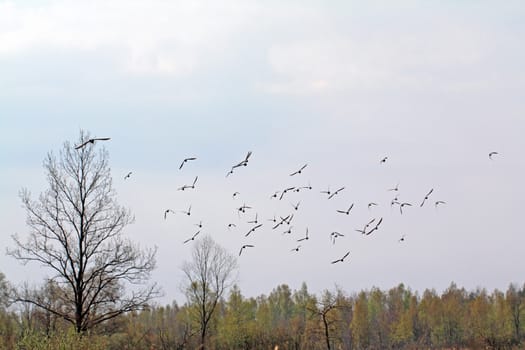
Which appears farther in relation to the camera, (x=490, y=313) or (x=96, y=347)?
(x=490, y=313)

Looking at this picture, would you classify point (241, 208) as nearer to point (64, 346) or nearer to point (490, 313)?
point (64, 346)

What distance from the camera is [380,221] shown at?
38.7ft

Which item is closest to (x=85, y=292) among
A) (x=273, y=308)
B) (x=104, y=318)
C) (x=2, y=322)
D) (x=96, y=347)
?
(x=104, y=318)

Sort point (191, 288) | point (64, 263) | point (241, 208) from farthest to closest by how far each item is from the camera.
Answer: point (191, 288), point (64, 263), point (241, 208)

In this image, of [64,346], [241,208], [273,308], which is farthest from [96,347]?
[273,308]

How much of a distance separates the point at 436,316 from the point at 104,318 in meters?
65.3

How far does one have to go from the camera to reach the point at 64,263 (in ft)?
79.9

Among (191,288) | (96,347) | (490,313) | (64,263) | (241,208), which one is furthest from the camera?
(490,313)

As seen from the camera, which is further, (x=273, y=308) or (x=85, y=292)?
(x=273, y=308)

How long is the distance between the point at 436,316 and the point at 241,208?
76.5 metres

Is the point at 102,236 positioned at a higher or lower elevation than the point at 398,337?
higher

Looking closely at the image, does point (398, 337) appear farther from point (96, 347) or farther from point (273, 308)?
point (96, 347)

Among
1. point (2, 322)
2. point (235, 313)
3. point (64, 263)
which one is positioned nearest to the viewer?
point (64, 263)

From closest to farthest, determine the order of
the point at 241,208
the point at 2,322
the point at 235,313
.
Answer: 1. the point at 241,208
2. the point at 2,322
3. the point at 235,313
